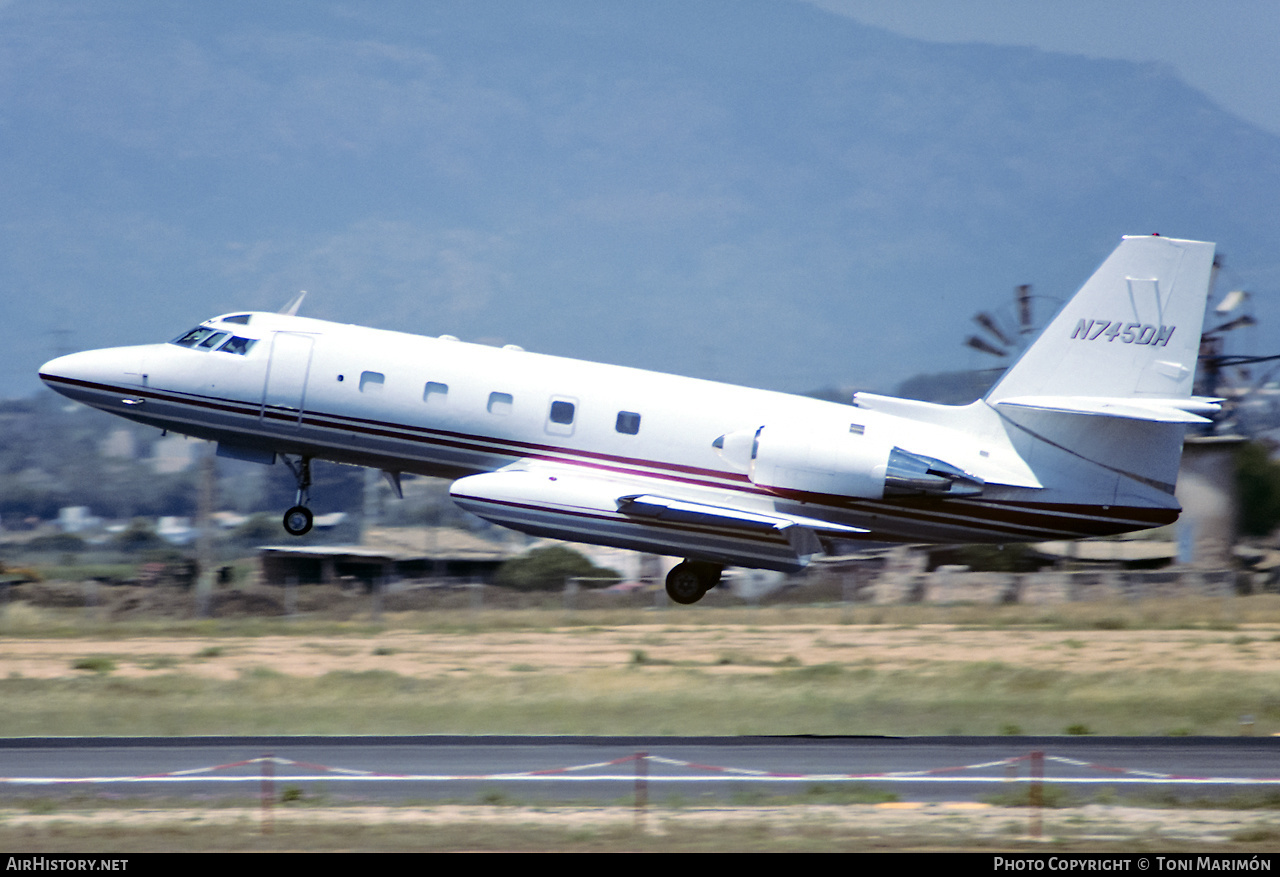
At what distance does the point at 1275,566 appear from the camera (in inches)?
2361

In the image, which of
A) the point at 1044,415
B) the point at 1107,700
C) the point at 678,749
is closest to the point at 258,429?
the point at 678,749

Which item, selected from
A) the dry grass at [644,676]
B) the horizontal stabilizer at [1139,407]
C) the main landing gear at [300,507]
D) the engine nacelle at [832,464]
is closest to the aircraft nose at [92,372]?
the main landing gear at [300,507]

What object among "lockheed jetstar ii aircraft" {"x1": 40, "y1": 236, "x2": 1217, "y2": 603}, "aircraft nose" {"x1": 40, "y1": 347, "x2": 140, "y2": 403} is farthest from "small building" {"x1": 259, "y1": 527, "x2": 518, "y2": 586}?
"lockheed jetstar ii aircraft" {"x1": 40, "y1": 236, "x2": 1217, "y2": 603}

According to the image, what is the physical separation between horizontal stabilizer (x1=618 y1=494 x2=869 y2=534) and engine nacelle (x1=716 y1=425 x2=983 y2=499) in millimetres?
615

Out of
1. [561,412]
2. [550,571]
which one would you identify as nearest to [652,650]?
[561,412]

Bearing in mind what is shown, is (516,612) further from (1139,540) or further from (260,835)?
(1139,540)

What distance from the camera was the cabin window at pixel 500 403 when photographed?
1059 inches

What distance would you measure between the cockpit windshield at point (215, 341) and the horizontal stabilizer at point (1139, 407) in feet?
49.1

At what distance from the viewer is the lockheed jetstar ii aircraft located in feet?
87.4

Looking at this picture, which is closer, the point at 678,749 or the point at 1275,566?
the point at 678,749

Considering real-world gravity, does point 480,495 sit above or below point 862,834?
above

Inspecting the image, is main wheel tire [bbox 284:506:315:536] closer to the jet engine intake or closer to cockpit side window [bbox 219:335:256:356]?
cockpit side window [bbox 219:335:256:356]

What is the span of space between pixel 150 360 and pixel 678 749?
41.9ft
